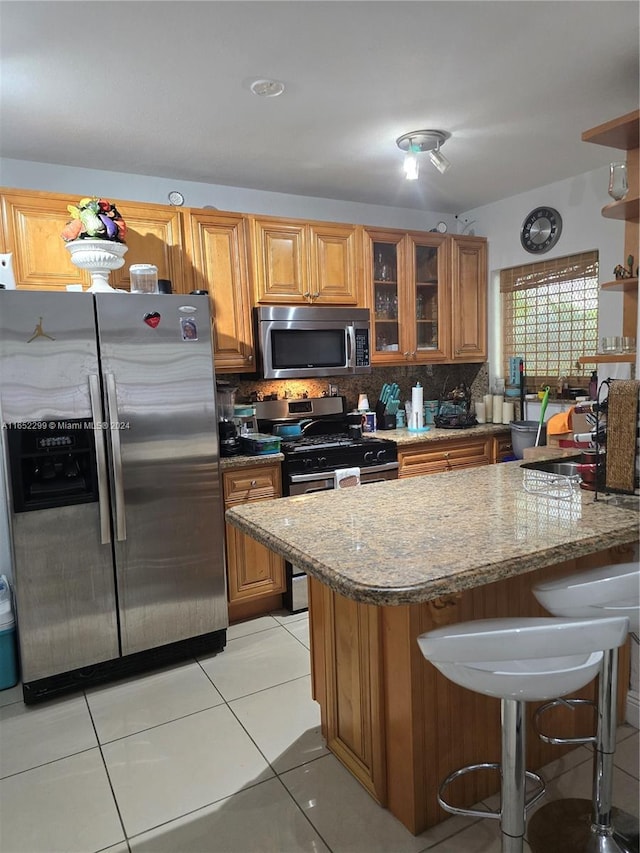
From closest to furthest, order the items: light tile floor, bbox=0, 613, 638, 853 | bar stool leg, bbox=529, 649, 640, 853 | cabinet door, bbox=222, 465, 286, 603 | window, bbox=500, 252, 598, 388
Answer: bar stool leg, bbox=529, 649, 640, 853 → light tile floor, bbox=0, 613, 638, 853 → cabinet door, bbox=222, 465, 286, 603 → window, bbox=500, 252, 598, 388

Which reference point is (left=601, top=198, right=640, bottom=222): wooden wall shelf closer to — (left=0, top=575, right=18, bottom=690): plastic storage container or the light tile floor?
the light tile floor

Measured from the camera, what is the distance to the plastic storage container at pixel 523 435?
3.87 meters

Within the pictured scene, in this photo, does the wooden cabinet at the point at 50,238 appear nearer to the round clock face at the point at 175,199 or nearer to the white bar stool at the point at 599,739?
the round clock face at the point at 175,199

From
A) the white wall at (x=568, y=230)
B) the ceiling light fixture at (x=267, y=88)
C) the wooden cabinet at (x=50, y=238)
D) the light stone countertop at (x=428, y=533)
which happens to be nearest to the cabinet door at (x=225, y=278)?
the wooden cabinet at (x=50, y=238)

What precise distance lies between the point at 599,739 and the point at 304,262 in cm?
291

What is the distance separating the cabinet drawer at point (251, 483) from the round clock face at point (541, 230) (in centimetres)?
240

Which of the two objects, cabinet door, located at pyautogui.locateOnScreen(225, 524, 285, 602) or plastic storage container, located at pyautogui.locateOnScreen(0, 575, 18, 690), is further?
cabinet door, located at pyautogui.locateOnScreen(225, 524, 285, 602)

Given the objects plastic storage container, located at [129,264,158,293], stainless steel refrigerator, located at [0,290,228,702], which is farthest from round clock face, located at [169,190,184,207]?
stainless steel refrigerator, located at [0,290,228,702]

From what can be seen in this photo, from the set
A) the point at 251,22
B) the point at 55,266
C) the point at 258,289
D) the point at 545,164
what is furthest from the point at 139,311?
the point at 545,164

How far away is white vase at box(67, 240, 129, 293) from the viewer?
A: 268cm

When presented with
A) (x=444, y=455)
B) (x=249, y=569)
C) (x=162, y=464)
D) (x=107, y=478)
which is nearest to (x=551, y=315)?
(x=444, y=455)

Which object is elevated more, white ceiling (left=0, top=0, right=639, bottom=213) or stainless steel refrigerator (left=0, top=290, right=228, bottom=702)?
white ceiling (left=0, top=0, right=639, bottom=213)

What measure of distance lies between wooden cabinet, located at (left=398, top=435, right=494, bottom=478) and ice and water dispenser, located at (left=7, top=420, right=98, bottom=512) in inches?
76.3

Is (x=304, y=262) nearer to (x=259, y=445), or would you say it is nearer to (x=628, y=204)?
(x=259, y=445)
